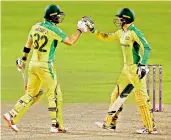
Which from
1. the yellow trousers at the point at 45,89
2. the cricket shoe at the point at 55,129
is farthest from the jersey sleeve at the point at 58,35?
the cricket shoe at the point at 55,129

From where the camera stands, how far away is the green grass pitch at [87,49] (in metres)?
21.8

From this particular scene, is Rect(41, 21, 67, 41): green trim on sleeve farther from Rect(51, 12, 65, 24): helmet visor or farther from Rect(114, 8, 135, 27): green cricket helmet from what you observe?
Rect(114, 8, 135, 27): green cricket helmet

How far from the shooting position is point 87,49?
28703 millimetres

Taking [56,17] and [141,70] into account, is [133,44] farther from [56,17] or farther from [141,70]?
[56,17]

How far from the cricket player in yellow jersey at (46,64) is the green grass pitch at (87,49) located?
365 centimetres

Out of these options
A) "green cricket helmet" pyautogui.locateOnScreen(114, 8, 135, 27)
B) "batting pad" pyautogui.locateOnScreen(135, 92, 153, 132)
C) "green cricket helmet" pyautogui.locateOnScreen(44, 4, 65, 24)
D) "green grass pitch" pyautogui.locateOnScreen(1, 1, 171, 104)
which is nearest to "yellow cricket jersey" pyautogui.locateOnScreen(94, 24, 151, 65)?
"green cricket helmet" pyautogui.locateOnScreen(114, 8, 135, 27)

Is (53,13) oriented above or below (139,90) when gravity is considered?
above

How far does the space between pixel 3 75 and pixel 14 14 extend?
13.3 metres

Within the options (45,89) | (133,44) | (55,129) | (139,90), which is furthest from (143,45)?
(55,129)

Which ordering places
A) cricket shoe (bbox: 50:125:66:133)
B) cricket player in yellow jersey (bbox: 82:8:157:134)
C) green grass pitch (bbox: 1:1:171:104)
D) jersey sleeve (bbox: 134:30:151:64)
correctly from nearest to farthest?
jersey sleeve (bbox: 134:30:151:64), cricket player in yellow jersey (bbox: 82:8:157:134), cricket shoe (bbox: 50:125:66:133), green grass pitch (bbox: 1:1:171:104)

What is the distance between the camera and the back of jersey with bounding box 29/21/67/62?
1641cm

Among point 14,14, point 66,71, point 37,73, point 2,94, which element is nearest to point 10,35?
point 14,14

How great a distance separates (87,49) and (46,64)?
40.0 feet

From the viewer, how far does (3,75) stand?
23.8m
